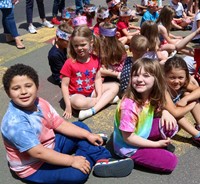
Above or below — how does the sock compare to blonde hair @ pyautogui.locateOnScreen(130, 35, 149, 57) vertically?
below

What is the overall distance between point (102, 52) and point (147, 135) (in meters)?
1.57

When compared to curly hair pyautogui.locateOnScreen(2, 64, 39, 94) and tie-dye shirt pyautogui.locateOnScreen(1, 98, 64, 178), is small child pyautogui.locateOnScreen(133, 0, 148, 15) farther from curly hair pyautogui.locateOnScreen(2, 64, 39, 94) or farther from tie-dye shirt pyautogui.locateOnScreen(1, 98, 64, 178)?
curly hair pyautogui.locateOnScreen(2, 64, 39, 94)

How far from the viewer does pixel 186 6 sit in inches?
284

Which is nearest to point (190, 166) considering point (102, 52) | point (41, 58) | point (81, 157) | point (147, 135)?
point (147, 135)

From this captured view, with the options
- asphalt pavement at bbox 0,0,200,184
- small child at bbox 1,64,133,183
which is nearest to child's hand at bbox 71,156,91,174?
small child at bbox 1,64,133,183

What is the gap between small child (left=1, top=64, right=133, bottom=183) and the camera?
2.12 m

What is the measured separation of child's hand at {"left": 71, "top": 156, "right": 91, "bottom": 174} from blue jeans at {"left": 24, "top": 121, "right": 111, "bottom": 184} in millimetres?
26

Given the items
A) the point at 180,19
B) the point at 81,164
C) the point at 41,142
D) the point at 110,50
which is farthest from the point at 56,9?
the point at 81,164

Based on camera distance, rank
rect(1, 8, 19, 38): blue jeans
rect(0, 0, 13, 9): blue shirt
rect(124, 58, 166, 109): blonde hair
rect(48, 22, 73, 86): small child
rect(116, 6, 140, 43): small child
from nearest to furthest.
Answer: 1. rect(124, 58, 166, 109): blonde hair
2. rect(48, 22, 73, 86): small child
3. rect(0, 0, 13, 9): blue shirt
4. rect(1, 8, 19, 38): blue jeans
5. rect(116, 6, 140, 43): small child

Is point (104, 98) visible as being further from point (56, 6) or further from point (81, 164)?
point (56, 6)

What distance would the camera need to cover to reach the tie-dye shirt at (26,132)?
2.12 meters

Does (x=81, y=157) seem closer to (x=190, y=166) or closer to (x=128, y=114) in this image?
(x=128, y=114)

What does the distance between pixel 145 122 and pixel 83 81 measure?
1.17 metres

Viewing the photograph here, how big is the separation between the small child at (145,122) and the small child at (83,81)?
86 centimetres
